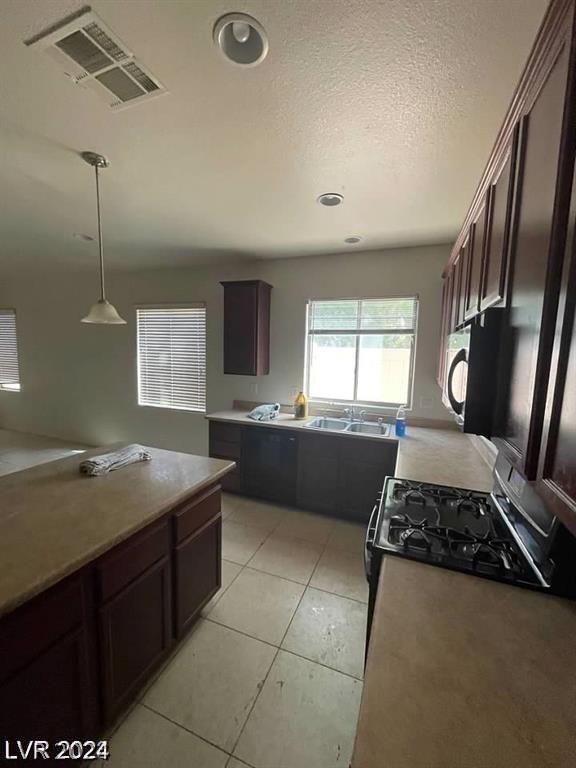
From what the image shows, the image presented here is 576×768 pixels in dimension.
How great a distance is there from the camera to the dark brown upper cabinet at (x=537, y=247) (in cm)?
68

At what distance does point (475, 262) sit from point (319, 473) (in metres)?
2.15

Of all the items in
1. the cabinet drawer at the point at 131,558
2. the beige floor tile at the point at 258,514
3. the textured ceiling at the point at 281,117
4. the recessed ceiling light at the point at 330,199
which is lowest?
the beige floor tile at the point at 258,514

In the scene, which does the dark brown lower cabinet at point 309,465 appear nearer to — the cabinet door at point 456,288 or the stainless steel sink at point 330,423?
the stainless steel sink at point 330,423

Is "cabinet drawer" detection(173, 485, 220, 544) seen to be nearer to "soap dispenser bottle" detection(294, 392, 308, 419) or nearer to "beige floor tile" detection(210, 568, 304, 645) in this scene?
"beige floor tile" detection(210, 568, 304, 645)

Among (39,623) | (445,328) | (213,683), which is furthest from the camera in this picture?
(445,328)

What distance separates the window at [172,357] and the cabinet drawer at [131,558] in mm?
2888

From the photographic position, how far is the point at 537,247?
77 cm

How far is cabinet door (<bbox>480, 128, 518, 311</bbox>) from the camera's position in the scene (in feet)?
3.31

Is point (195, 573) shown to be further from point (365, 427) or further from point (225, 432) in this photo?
point (365, 427)

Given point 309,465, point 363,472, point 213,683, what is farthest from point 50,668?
point 363,472

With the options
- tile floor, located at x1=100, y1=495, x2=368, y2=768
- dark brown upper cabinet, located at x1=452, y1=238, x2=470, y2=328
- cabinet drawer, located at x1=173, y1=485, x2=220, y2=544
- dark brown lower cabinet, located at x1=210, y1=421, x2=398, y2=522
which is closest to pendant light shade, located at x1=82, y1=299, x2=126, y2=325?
cabinet drawer, located at x1=173, y1=485, x2=220, y2=544

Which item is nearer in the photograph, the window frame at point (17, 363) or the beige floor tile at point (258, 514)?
the beige floor tile at point (258, 514)

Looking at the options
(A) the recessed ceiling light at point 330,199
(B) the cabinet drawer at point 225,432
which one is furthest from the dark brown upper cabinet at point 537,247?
(B) the cabinet drawer at point 225,432

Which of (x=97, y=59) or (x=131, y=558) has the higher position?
(x=97, y=59)
